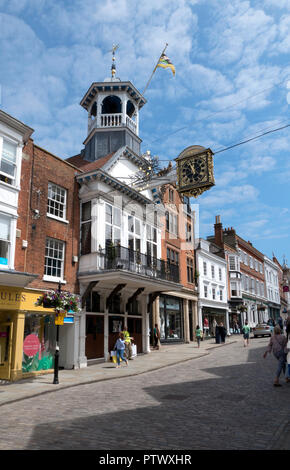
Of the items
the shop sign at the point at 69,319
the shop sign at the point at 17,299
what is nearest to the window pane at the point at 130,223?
the shop sign at the point at 69,319

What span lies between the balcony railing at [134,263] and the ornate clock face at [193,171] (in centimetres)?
626

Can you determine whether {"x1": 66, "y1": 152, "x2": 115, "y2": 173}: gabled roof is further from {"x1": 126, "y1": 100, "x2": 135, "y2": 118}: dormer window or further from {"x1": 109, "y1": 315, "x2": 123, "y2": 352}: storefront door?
{"x1": 109, "y1": 315, "x2": 123, "y2": 352}: storefront door

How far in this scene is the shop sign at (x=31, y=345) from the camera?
583 inches

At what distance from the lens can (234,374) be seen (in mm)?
13688

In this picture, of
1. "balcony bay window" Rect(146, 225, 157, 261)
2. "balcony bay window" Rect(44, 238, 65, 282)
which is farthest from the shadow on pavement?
"balcony bay window" Rect(146, 225, 157, 261)

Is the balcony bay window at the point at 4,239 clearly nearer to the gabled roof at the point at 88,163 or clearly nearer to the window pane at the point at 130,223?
the gabled roof at the point at 88,163

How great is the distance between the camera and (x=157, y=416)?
25.9 ft

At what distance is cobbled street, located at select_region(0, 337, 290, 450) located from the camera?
20.0 ft

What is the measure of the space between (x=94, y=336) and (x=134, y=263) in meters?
4.25

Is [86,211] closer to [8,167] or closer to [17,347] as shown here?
[8,167]

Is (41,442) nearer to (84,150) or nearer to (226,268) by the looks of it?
(84,150)

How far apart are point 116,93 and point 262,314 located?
1678 inches

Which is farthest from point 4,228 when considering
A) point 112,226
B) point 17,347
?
point 112,226
